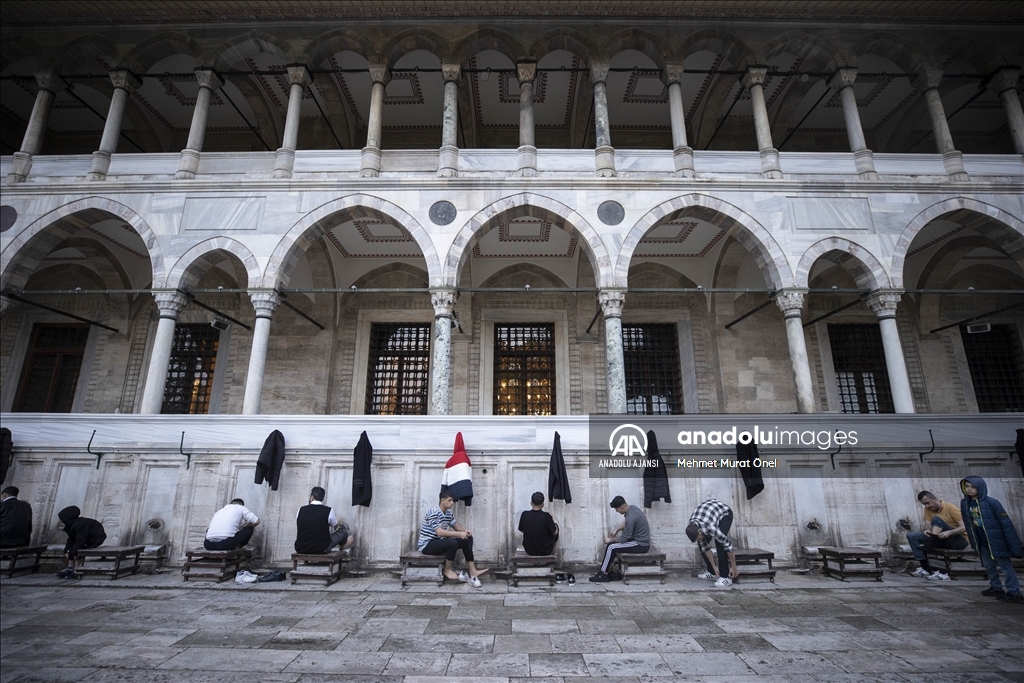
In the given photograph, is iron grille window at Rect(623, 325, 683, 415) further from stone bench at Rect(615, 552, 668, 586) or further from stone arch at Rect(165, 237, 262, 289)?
A: stone arch at Rect(165, 237, 262, 289)

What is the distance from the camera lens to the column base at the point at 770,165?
11242 millimetres

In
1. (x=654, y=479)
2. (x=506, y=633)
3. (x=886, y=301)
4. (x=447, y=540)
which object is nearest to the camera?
(x=506, y=633)

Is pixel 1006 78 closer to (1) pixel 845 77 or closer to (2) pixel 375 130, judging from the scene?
(1) pixel 845 77

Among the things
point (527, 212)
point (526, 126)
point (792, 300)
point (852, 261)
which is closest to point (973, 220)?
point (852, 261)

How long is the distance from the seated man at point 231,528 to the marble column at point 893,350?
1129 cm

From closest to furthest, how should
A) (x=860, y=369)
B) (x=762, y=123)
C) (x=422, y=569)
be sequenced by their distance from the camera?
(x=422, y=569) → (x=762, y=123) → (x=860, y=369)

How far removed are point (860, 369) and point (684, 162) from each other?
803 centimetres

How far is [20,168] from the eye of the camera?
37.4 ft

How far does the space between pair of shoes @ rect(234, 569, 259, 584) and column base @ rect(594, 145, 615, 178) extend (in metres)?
9.36

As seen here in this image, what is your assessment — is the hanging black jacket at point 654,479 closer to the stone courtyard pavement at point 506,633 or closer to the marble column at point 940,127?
the stone courtyard pavement at point 506,633

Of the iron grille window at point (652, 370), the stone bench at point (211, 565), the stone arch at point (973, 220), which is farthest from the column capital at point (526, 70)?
the stone bench at point (211, 565)

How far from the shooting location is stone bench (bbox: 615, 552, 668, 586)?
6965 millimetres

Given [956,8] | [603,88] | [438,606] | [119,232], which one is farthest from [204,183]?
[956,8]

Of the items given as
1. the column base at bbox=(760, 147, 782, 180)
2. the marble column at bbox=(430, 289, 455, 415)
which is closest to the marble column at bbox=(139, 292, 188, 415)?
the marble column at bbox=(430, 289, 455, 415)
